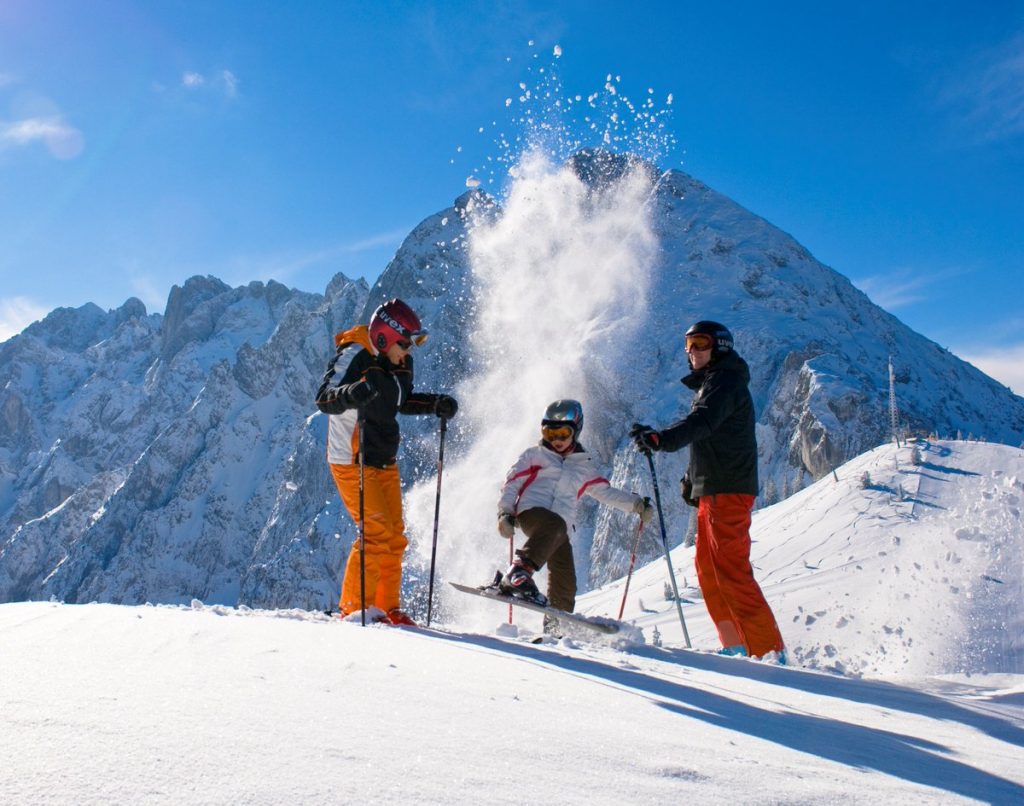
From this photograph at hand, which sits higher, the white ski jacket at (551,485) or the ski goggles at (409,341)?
the ski goggles at (409,341)

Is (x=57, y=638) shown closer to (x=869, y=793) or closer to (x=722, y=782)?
(x=722, y=782)

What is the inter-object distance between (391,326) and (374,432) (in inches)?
30.5

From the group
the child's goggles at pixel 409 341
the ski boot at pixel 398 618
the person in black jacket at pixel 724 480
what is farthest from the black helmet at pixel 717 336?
the ski boot at pixel 398 618

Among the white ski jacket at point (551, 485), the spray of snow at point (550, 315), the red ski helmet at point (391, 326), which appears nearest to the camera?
the red ski helmet at point (391, 326)

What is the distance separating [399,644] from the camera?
3232 millimetres

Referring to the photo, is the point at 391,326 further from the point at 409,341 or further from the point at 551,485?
the point at 551,485

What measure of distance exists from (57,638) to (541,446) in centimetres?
364

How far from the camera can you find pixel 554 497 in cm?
548

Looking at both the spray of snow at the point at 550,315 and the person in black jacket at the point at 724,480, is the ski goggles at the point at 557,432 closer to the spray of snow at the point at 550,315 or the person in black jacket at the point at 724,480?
the person in black jacket at the point at 724,480

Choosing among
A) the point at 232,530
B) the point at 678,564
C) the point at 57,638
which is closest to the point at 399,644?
the point at 57,638

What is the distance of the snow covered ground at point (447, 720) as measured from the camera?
4.45 feet

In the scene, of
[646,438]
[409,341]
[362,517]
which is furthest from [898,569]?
[362,517]

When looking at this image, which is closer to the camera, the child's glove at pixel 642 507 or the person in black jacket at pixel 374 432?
the person in black jacket at pixel 374 432

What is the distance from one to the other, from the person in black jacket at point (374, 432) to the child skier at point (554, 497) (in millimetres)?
846
